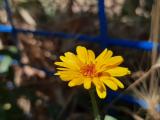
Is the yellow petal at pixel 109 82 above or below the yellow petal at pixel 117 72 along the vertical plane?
below

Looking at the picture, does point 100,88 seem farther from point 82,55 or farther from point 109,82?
point 82,55

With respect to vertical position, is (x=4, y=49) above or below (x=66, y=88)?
above

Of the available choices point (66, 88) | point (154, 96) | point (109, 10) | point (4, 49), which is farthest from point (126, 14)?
point (154, 96)

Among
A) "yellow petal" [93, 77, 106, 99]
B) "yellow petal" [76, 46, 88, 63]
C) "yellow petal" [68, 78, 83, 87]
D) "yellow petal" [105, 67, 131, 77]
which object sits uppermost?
"yellow petal" [76, 46, 88, 63]

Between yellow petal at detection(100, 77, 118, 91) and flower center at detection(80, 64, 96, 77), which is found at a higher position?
flower center at detection(80, 64, 96, 77)

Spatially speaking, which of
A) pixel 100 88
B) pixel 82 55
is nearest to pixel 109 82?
pixel 100 88

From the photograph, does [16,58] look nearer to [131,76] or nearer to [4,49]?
[4,49]

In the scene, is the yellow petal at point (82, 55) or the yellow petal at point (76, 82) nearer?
the yellow petal at point (76, 82)

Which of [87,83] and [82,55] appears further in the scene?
[82,55]
